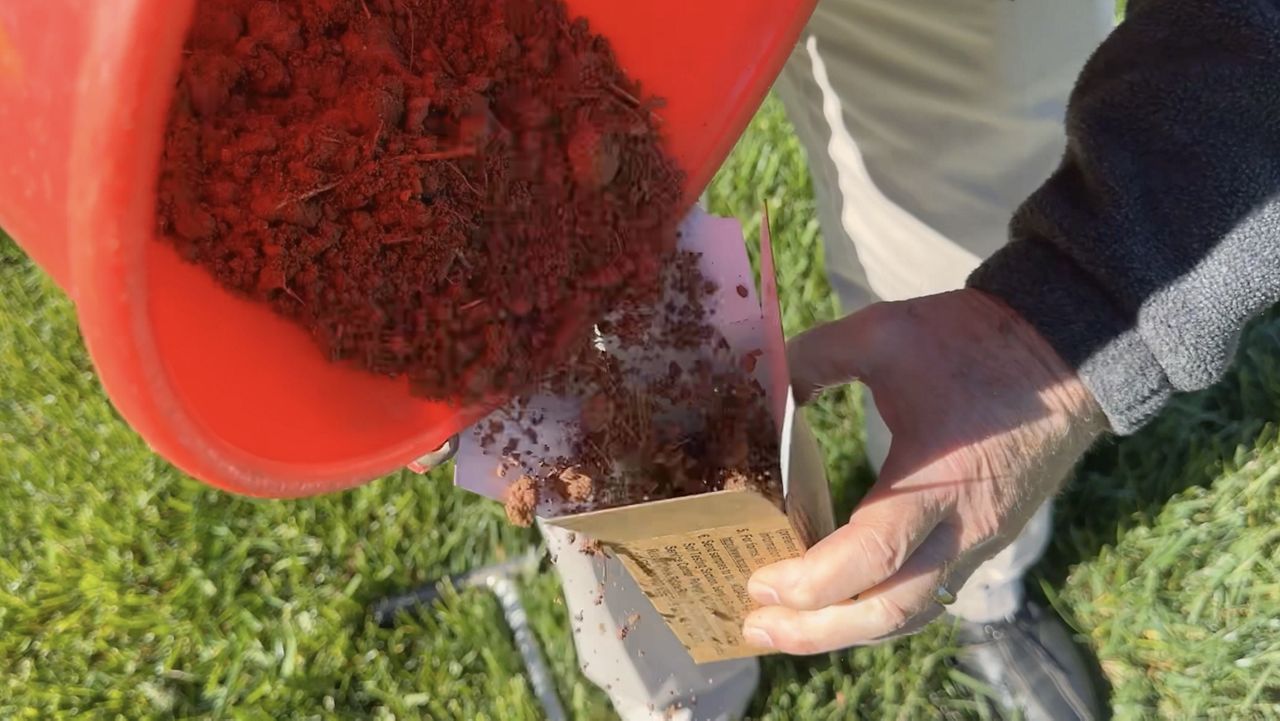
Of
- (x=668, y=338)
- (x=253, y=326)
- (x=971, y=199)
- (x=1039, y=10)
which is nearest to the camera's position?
(x=253, y=326)

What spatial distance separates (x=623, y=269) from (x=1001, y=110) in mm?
659

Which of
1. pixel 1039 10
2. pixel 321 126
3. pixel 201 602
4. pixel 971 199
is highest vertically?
pixel 1039 10

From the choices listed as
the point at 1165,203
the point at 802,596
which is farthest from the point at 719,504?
the point at 1165,203

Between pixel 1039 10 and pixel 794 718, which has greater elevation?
pixel 1039 10

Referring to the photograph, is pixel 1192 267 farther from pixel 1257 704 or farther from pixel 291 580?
pixel 291 580

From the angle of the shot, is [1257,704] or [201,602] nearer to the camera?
[1257,704]

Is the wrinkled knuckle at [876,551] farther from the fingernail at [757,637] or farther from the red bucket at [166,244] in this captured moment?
the red bucket at [166,244]

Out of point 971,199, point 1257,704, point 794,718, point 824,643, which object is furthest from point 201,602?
point 1257,704

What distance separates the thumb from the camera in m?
0.90

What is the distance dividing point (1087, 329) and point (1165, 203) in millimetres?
118

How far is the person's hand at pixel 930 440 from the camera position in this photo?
850 mm

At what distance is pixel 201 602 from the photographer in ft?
5.05

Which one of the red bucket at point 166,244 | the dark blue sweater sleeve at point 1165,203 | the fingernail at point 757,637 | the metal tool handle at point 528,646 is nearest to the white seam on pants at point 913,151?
the metal tool handle at point 528,646

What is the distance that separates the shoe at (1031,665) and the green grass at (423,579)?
34 mm
